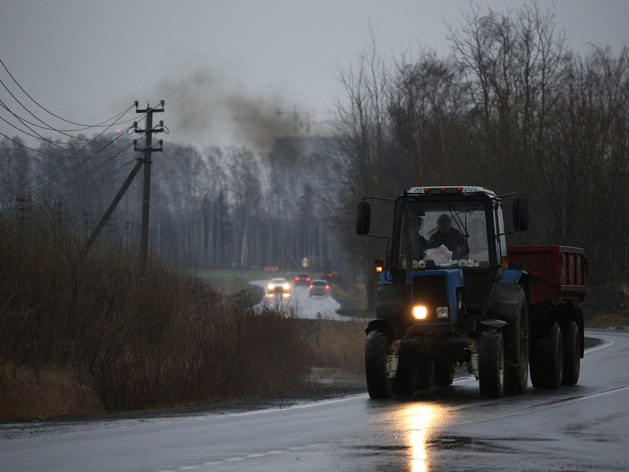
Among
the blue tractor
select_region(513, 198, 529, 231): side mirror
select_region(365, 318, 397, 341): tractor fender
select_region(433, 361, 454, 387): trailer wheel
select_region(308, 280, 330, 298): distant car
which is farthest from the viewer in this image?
select_region(308, 280, 330, 298): distant car

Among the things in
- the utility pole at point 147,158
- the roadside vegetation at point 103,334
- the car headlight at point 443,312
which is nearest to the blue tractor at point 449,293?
the car headlight at point 443,312

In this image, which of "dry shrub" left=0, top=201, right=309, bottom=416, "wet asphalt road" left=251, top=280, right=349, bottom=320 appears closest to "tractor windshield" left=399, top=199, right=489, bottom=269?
"dry shrub" left=0, top=201, right=309, bottom=416

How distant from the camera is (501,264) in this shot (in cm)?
1404

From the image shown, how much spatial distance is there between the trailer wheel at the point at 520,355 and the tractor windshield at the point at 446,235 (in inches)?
42.0

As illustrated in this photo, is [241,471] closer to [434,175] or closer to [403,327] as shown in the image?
[403,327]

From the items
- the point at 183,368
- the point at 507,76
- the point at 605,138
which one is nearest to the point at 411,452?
the point at 183,368

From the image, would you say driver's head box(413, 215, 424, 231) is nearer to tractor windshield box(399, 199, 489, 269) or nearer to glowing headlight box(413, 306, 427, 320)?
tractor windshield box(399, 199, 489, 269)

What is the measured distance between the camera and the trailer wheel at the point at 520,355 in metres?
13.9

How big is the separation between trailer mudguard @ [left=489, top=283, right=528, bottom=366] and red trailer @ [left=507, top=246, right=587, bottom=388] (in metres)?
1.07

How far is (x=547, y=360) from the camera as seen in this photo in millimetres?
15508

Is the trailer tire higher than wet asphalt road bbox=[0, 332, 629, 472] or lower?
higher

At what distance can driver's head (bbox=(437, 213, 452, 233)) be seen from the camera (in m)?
14.0

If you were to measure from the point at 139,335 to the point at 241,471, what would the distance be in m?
11.4

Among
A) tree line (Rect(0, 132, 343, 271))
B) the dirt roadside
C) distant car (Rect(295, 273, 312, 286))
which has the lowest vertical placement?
the dirt roadside
